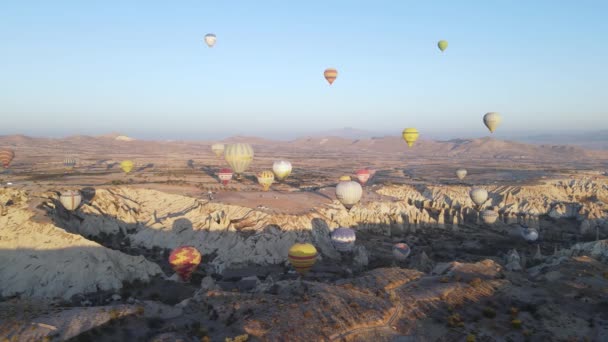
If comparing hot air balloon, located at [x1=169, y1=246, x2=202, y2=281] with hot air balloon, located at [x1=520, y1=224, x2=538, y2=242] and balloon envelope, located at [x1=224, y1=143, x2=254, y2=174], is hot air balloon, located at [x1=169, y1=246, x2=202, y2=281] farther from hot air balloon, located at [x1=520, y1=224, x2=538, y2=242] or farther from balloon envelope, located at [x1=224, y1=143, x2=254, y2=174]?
hot air balloon, located at [x1=520, y1=224, x2=538, y2=242]

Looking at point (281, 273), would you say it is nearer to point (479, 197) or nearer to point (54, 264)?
point (54, 264)

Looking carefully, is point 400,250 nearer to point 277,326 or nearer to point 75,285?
point 277,326

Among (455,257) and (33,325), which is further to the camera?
(455,257)

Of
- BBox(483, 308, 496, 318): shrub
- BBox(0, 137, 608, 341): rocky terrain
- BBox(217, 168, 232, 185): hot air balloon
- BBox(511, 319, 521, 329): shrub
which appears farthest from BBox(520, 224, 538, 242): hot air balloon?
BBox(217, 168, 232, 185): hot air balloon

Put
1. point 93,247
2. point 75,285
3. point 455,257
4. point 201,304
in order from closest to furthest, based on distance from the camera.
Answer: point 201,304, point 75,285, point 93,247, point 455,257

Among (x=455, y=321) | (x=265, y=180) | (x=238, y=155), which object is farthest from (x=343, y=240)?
(x=238, y=155)

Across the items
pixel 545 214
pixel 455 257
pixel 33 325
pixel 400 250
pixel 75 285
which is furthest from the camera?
pixel 545 214

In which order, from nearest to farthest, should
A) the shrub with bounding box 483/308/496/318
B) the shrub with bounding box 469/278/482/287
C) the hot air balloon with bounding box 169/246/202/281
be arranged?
the shrub with bounding box 483/308/496/318
the shrub with bounding box 469/278/482/287
the hot air balloon with bounding box 169/246/202/281

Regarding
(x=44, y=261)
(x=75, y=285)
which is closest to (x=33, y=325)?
(x=75, y=285)

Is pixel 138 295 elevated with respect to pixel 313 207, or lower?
lower
